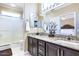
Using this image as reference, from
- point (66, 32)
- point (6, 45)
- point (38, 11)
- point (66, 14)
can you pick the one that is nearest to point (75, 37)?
point (66, 32)

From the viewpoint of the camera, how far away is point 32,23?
169 inches

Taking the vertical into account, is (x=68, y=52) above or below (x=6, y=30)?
below

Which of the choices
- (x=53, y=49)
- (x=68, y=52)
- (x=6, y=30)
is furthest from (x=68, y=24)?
(x=6, y=30)

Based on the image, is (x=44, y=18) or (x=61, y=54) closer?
(x=61, y=54)

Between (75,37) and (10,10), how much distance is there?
1.48 meters

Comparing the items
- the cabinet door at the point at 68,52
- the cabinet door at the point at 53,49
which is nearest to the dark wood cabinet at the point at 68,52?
the cabinet door at the point at 68,52

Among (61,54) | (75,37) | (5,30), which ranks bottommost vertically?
(61,54)

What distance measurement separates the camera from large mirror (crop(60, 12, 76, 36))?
236 cm

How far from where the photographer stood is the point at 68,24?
8.27 ft

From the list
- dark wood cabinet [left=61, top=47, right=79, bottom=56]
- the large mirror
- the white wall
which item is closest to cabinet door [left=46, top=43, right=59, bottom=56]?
dark wood cabinet [left=61, top=47, right=79, bottom=56]

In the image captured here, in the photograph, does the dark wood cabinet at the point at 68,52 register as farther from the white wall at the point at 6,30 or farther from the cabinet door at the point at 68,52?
the white wall at the point at 6,30

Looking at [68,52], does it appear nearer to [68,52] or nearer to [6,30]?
[68,52]

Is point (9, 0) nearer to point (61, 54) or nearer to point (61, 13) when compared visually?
point (61, 54)

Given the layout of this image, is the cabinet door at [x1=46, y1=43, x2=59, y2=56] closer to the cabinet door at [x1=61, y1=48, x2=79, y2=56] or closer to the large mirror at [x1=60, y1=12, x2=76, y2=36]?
the cabinet door at [x1=61, y1=48, x2=79, y2=56]
